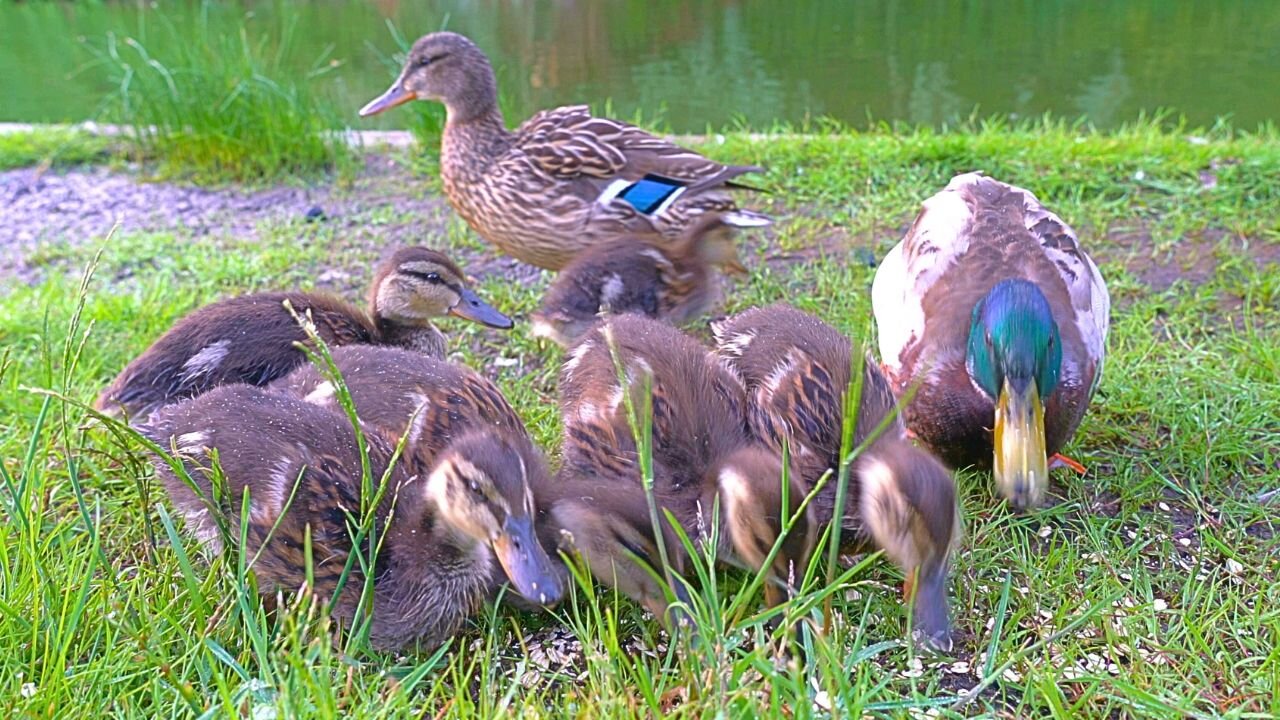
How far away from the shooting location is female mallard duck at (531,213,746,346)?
3061mm

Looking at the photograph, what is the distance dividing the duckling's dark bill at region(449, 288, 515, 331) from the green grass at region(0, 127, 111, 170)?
3423 millimetres

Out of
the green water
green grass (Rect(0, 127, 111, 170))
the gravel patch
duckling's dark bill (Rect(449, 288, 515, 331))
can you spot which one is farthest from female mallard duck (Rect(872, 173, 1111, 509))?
green grass (Rect(0, 127, 111, 170))

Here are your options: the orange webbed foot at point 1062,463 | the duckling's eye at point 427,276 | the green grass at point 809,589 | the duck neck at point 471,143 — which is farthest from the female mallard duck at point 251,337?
the orange webbed foot at point 1062,463

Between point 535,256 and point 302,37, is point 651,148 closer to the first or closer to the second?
point 535,256

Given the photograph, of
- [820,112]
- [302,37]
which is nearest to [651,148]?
[820,112]

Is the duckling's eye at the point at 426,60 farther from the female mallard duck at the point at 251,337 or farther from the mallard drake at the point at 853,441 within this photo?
the mallard drake at the point at 853,441

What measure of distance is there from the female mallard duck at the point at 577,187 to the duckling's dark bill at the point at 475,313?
27.9 inches

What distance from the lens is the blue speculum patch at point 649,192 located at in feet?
12.1

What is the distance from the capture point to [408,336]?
119 inches

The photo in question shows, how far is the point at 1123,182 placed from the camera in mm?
4297

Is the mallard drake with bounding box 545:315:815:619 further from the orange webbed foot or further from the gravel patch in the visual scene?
the gravel patch

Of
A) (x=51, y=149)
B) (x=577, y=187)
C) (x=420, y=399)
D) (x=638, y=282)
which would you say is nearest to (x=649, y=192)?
(x=577, y=187)

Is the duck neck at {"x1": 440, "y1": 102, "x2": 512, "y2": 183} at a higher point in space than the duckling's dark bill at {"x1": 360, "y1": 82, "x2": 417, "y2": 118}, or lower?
lower

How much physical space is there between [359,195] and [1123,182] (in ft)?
11.1
